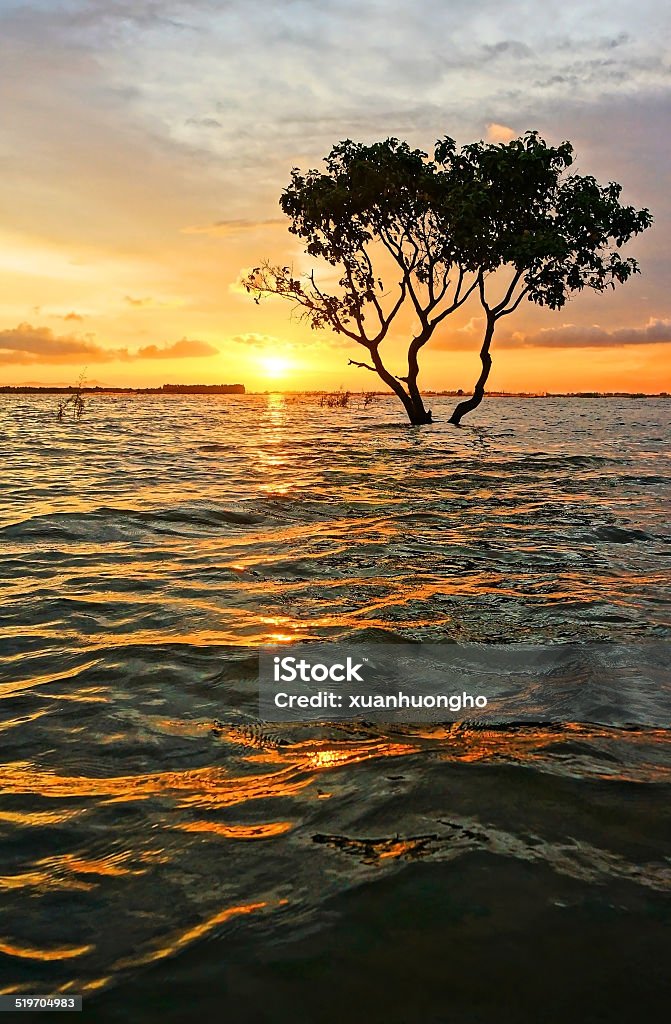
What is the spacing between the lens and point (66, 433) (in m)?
27.5

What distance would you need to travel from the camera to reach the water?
1.84 metres

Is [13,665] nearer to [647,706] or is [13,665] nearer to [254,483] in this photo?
[647,706]

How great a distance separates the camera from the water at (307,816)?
72.4 inches

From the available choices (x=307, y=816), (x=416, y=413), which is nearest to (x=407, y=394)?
(x=416, y=413)

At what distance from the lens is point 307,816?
2586 mm

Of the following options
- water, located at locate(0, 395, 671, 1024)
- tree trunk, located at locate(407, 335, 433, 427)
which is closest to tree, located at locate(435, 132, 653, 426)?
tree trunk, located at locate(407, 335, 433, 427)

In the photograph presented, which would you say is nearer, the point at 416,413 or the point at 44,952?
the point at 44,952

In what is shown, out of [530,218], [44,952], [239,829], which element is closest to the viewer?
[44,952]

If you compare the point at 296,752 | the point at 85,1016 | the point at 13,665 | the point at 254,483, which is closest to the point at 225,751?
the point at 296,752

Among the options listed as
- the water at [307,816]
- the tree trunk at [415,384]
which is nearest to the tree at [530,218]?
the tree trunk at [415,384]

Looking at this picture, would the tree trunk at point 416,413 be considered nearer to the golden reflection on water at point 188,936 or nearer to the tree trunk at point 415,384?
the tree trunk at point 415,384

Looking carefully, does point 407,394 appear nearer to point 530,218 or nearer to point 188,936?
point 530,218

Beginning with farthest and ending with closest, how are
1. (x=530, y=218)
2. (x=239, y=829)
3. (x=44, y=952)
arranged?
(x=530, y=218) < (x=239, y=829) < (x=44, y=952)

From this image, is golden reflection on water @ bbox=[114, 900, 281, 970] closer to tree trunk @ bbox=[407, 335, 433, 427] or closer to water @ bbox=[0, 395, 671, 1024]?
water @ bbox=[0, 395, 671, 1024]
